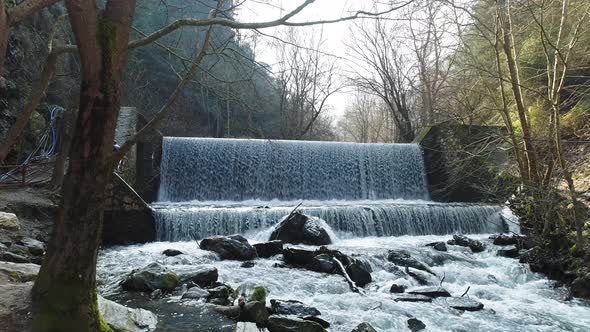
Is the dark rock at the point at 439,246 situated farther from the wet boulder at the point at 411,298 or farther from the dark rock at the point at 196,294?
the dark rock at the point at 196,294

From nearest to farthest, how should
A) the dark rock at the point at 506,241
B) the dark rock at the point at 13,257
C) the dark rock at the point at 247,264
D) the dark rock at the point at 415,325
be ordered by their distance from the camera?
the dark rock at the point at 415,325, the dark rock at the point at 13,257, the dark rock at the point at 247,264, the dark rock at the point at 506,241

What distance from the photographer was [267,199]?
1313cm

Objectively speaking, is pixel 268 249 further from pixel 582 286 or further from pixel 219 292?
pixel 582 286

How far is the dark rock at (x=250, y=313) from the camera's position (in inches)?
169

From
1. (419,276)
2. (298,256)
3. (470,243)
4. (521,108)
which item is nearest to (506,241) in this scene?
(470,243)

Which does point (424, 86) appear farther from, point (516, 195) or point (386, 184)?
point (516, 195)

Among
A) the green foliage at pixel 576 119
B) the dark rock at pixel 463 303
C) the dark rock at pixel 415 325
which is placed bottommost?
the dark rock at pixel 415 325

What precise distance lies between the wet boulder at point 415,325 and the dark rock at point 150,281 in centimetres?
294

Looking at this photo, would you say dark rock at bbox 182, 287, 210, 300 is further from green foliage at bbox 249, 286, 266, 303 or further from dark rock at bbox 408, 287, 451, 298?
dark rock at bbox 408, 287, 451, 298

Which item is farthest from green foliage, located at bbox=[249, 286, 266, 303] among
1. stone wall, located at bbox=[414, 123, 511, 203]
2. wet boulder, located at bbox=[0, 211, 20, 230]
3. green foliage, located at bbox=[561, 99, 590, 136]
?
green foliage, located at bbox=[561, 99, 590, 136]

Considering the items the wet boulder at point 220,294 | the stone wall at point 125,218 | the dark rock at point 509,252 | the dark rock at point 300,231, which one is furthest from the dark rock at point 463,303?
the stone wall at point 125,218

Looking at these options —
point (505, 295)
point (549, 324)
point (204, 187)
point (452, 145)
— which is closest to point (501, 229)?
point (452, 145)

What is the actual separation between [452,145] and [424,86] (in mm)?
7128

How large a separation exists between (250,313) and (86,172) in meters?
2.47
